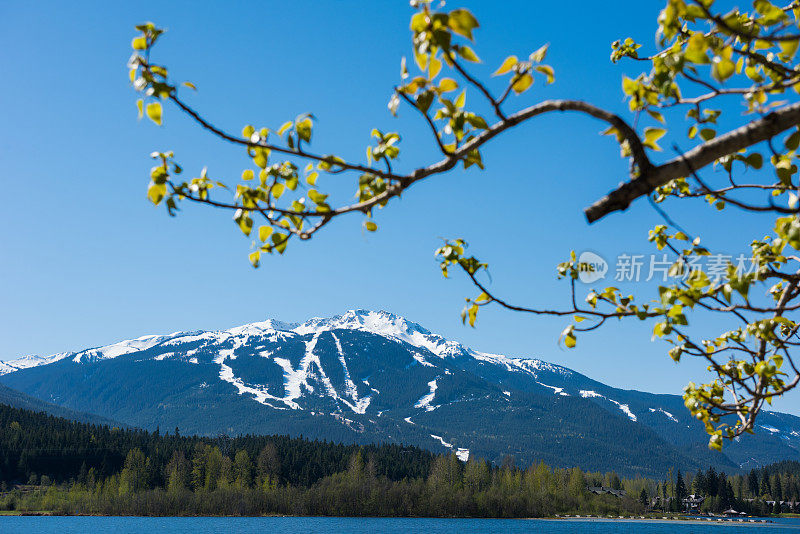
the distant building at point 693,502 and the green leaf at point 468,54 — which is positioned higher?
the green leaf at point 468,54

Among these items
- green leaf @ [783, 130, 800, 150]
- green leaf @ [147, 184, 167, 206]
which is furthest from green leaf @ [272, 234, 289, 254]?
green leaf @ [783, 130, 800, 150]

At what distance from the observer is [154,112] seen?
259 cm

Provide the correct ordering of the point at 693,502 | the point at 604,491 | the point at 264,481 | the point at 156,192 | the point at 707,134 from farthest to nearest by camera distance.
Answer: the point at 693,502, the point at 604,491, the point at 264,481, the point at 156,192, the point at 707,134

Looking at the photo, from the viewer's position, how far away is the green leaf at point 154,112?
8.45 ft

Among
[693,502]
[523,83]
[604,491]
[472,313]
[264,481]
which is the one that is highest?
[523,83]

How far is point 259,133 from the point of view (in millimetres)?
2664

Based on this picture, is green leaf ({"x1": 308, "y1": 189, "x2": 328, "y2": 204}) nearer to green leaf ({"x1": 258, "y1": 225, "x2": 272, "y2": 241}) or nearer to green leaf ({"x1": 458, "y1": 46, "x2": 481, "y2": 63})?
green leaf ({"x1": 258, "y1": 225, "x2": 272, "y2": 241})

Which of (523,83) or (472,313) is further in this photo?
(472,313)

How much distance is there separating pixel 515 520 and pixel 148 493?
75069 mm

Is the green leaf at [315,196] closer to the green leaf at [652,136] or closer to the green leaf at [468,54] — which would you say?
the green leaf at [468,54]

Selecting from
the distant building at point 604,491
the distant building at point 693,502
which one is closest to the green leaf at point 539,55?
the distant building at point 604,491

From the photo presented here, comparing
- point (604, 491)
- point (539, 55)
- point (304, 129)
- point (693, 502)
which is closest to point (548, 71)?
point (539, 55)

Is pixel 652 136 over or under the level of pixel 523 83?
under

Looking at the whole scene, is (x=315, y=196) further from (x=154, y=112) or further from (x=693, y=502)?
(x=693, y=502)
